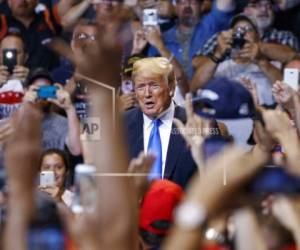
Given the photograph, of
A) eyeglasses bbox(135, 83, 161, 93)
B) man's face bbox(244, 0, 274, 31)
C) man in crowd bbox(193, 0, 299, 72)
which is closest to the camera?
man in crowd bbox(193, 0, 299, 72)

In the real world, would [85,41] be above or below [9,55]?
below

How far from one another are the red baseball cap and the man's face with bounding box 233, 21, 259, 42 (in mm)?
3672

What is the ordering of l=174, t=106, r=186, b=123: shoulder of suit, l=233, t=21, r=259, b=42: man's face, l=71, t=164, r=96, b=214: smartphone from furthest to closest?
l=233, t=21, r=259, b=42: man's face
l=174, t=106, r=186, b=123: shoulder of suit
l=71, t=164, r=96, b=214: smartphone

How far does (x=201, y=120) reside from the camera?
210 inches

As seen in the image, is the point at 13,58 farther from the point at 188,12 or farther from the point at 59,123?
the point at 188,12

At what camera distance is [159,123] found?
222 inches

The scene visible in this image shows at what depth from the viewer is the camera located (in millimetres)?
7195

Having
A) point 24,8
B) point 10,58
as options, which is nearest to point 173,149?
point 10,58

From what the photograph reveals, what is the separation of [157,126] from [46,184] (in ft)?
2.22

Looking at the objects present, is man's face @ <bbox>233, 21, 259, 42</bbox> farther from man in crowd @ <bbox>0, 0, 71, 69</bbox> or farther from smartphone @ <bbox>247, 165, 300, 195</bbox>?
smartphone @ <bbox>247, 165, 300, 195</bbox>

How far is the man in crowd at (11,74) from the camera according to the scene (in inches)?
277

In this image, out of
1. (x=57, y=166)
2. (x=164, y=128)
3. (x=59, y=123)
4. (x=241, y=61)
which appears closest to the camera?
(x=164, y=128)

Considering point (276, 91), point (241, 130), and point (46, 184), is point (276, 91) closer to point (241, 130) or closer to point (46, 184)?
point (241, 130)

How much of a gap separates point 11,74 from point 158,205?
398cm
